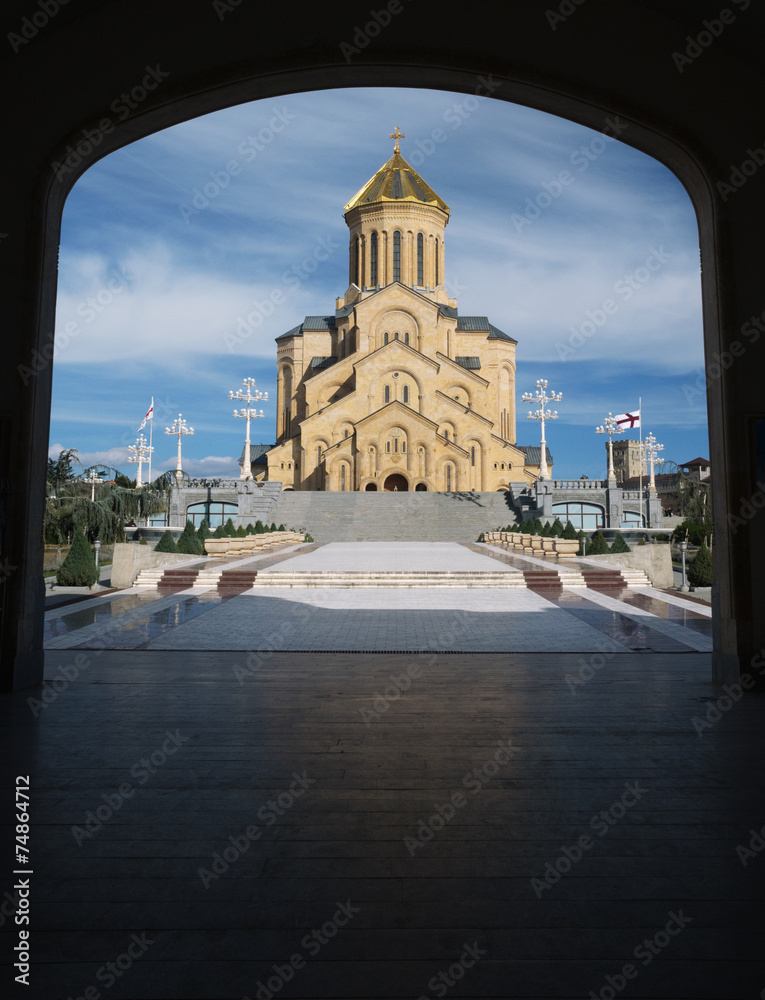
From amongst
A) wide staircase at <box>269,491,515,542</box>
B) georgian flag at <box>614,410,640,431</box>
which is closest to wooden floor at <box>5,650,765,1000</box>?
wide staircase at <box>269,491,515,542</box>

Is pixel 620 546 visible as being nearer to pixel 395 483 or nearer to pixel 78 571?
pixel 78 571

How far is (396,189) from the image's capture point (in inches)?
1956

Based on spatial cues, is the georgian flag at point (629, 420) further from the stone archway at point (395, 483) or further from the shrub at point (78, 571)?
the shrub at point (78, 571)

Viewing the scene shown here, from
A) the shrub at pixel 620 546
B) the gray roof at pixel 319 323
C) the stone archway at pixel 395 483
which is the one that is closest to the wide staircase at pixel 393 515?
the stone archway at pixel 395 483

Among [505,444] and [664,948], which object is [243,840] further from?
[505,444]

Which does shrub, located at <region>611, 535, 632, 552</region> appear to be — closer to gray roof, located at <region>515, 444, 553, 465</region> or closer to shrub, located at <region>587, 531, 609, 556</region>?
shrub, located at <region>587, 531, 609, 556</region>

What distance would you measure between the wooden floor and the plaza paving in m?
2.53

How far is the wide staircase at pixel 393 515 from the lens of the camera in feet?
103

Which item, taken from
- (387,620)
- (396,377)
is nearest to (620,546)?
(387,620)

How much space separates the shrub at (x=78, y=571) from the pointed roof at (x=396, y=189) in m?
40.3

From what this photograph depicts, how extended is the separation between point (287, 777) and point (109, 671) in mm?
2994

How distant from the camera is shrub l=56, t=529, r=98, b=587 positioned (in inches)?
586

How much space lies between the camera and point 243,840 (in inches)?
100

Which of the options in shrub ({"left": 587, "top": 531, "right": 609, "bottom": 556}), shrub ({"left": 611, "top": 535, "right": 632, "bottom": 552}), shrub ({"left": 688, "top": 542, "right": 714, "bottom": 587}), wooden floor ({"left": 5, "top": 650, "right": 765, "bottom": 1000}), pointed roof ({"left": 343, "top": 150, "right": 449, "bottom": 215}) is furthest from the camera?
pointed roof ({"left": 343, "top": 150, "right": 449, "bottom": 215})
